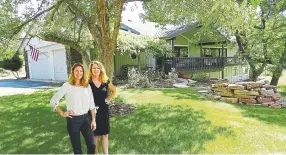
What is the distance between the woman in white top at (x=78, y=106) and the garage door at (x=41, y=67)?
1926cm

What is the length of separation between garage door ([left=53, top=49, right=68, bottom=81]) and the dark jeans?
1715 centimetres

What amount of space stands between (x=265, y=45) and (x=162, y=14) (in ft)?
34.2

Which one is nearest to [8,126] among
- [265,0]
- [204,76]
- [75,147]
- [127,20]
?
[75,147]

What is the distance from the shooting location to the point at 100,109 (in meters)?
4.57

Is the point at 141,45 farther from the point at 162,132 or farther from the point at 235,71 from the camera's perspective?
the point at 235,71

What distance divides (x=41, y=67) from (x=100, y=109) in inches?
861

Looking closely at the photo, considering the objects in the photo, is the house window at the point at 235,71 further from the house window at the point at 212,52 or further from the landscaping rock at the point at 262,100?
the landscaping rock at the point at 262,100

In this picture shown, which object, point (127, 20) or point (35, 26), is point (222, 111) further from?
point (127, 20)

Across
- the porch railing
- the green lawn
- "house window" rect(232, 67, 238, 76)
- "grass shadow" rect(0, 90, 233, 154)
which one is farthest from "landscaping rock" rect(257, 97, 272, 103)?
"house window" rect(232, 67, 238, 76)

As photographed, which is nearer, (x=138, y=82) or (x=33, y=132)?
(x=33, y=132)

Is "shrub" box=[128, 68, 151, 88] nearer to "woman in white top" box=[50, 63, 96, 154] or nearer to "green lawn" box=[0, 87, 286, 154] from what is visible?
"green lawn" box=[0, 87, 286, 154]

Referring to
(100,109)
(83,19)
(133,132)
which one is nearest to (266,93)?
(133,132)

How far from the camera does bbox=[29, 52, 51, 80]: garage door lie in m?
23.3

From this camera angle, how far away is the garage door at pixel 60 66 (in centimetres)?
2061
